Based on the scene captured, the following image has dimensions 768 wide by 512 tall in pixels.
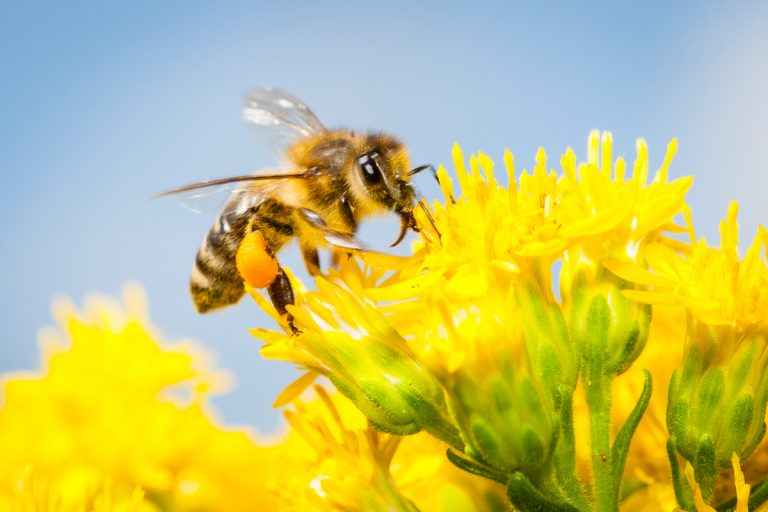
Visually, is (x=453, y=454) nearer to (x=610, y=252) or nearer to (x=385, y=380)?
(x=385, y=380)

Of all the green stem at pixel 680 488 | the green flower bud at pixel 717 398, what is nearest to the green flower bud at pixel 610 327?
the green flower bud at pixel 717 398

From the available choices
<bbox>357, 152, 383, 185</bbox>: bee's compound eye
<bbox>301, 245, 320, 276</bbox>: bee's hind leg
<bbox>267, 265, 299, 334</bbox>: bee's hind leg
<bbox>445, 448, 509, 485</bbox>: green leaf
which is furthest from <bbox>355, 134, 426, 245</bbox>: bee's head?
<bbox>445, 448, 509, 485</bbox>: green leaf

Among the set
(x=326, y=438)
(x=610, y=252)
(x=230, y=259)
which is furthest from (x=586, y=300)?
(x=230, y=259)

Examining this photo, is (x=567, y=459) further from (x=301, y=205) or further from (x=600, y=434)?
(x=301, y=205)

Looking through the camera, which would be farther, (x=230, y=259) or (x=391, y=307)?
(x=230, y=259)

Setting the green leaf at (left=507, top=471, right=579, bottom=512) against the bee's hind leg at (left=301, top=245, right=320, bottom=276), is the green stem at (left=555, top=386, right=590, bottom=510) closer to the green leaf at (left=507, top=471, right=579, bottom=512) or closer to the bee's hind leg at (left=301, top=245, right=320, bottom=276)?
the green leaf at (left=507, top=471, right=579, bottom=512)

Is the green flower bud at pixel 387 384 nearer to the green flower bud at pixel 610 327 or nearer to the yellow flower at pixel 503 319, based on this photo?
the yellow flower at pixel 503 319
